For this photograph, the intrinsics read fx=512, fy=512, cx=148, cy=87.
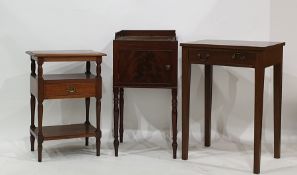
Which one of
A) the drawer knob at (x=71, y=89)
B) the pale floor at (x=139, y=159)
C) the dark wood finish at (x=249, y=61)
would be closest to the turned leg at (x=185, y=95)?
the dark wood finish at (x=249, y=61)

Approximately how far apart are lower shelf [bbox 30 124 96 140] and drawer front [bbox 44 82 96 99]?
29 centimetres

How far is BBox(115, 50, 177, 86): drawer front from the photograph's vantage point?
3.74 m

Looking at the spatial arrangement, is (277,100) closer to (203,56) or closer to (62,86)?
(203,56)

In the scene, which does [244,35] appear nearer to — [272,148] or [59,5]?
[272,148]

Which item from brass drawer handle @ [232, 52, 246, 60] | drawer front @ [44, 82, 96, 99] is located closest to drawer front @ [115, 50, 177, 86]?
drawer front @ [44, 82, 96, 99]

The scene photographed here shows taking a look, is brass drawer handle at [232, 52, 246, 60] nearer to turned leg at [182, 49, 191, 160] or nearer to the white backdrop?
turned leg at [182, 49, 191, 160]

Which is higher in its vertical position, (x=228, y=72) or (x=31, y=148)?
(x=228, y=72)

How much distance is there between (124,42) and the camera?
3.74 meters

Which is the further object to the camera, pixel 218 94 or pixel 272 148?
pixel 218 94

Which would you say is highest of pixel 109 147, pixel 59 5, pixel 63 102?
pixel 59 5

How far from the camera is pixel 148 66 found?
148 inches

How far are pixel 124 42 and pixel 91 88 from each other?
41cm

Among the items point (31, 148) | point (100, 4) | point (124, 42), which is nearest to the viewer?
point (124, 42)

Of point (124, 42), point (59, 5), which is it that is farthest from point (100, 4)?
point (124, 42)
